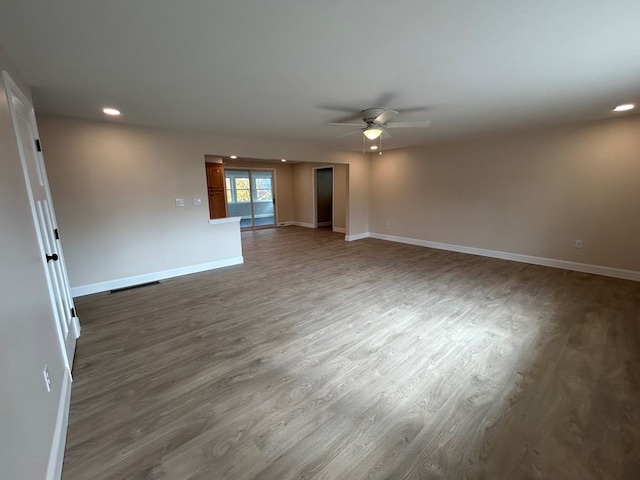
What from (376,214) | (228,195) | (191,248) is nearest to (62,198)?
(191,248)

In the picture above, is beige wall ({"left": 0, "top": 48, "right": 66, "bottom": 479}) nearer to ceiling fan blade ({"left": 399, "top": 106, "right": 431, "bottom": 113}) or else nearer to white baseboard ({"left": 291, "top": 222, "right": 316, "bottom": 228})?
ceiling fan blade ({"left": 399, "top": 106, "right": 431, "bottom": 113})

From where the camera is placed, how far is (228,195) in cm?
877

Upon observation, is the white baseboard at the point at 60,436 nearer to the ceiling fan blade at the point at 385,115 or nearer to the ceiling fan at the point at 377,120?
the ceiling fan at the point at 377,120

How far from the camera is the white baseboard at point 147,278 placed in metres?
3.75

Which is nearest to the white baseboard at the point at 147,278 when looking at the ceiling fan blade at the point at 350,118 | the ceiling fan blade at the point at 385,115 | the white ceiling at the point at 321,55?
the white ceiling at the point at 321,55

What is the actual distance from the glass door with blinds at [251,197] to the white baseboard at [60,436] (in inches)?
A: 290

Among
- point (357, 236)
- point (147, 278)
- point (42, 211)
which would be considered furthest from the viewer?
point (357, 236)

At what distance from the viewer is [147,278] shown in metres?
4.21

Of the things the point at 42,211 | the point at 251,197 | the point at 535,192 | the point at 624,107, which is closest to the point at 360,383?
the point at 42,211

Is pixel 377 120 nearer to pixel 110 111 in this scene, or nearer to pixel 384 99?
pixel 384 99

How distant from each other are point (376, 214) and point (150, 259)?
536 centimetres

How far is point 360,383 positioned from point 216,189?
22.1ft

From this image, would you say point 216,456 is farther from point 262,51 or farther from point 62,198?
point 62,198

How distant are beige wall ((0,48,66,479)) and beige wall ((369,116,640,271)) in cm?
627
